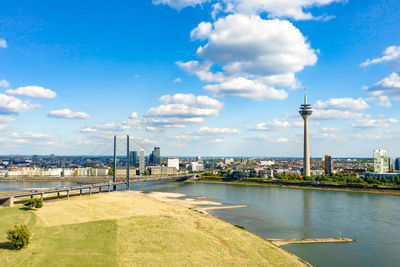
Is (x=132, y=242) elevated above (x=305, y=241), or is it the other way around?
(x=132, y=242)

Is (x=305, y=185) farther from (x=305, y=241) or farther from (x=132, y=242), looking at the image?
(x=132, y=242)

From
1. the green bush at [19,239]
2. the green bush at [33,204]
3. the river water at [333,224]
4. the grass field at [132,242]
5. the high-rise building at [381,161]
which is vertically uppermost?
the high-rise building at [381,161]

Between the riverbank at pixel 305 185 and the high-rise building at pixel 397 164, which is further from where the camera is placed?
the high-rise building at pixel 397 164

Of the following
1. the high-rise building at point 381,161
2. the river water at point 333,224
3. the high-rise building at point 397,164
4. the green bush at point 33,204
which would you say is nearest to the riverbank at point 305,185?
the river water at point 333,224

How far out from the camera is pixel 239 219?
39.4 metres

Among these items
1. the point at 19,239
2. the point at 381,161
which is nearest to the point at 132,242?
the point at 19,239

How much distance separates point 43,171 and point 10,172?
13068 mm

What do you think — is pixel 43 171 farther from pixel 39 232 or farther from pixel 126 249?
pixel 126 249

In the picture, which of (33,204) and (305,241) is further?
(33,204)

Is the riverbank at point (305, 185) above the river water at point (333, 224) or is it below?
below

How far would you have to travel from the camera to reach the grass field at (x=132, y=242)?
20.5 metres

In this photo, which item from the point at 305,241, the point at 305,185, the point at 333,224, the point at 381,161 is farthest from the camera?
the point at 381,161

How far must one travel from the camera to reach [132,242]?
2473 cm

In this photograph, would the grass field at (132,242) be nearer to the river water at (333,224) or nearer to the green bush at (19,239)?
the green bush at (19,239)
